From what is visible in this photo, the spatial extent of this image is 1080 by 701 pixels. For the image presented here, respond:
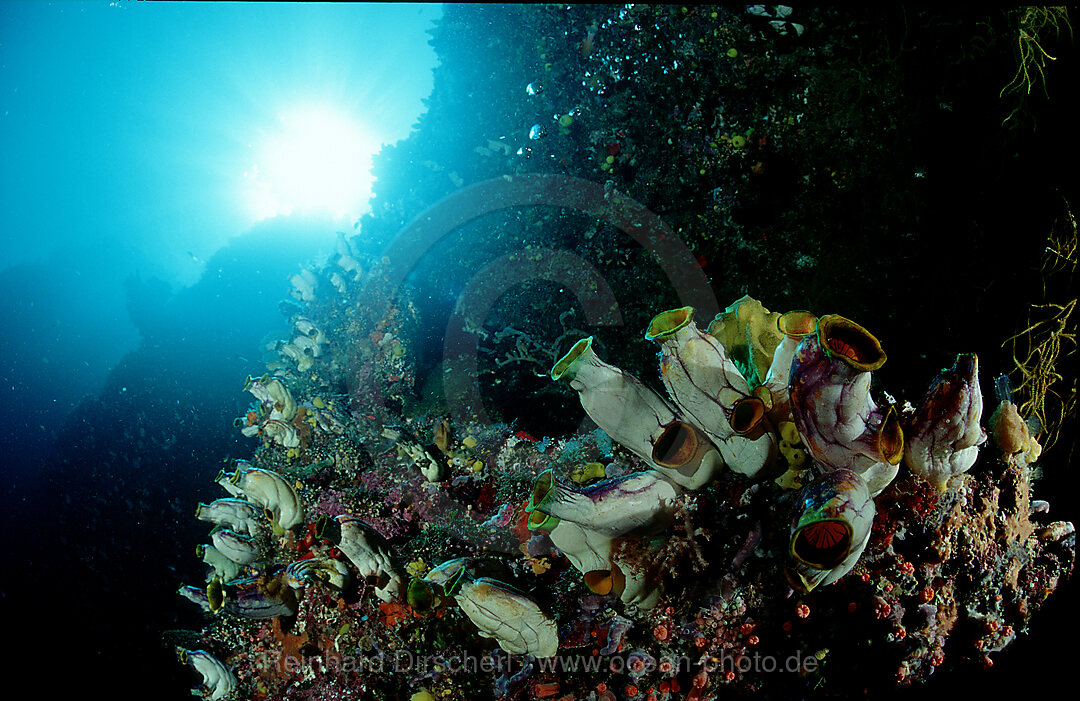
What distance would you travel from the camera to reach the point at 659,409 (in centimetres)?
206

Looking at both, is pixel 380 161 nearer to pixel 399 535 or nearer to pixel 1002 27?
pixel 399 535

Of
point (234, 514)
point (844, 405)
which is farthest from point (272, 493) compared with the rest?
point (844, 405)

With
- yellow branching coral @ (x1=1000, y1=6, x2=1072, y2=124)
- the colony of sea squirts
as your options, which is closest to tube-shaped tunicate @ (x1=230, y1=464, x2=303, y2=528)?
the colony of sea squirts

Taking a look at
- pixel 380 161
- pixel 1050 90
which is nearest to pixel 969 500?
pixel 1050 90

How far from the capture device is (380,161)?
9.16 m

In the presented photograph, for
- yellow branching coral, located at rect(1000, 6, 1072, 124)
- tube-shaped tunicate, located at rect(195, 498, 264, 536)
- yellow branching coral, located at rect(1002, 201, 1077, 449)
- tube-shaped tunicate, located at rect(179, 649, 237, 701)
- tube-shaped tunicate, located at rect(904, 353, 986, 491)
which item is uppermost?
tube-shaped tunicate, located at rect(195, 498, 264, 536)

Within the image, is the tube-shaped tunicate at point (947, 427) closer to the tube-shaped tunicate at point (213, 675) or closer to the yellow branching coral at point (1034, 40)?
the yellow branching coral at point (1034, 40)

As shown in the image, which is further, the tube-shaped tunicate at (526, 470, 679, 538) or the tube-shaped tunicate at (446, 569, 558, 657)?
the tube-shaped tunicate at (446, 569, 558, 657)

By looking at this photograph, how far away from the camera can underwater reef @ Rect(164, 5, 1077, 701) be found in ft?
6.10

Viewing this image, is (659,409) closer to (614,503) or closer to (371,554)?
(614,503)

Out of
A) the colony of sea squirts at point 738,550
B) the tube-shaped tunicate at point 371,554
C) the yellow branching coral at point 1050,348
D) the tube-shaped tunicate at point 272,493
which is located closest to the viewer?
the colony of sea squirts at point 738,550

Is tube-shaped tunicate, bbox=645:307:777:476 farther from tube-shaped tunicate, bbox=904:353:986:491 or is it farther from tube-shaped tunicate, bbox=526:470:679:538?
tube-shaped tunicate, bbox=904:353:986:491

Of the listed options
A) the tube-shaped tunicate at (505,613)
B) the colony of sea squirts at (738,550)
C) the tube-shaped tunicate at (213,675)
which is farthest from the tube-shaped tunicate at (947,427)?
the tube-shaped tunicate at (213,675)

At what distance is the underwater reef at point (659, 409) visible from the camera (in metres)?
1.86
